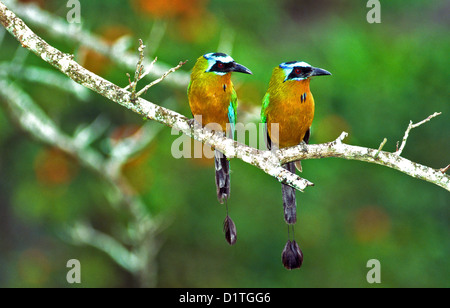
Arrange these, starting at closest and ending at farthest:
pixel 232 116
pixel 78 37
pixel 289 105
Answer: pixel 289 105, pixel 232 116, pixel 78 37

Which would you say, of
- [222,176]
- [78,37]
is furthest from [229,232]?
[78,37]

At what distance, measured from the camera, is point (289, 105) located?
15.4 feet

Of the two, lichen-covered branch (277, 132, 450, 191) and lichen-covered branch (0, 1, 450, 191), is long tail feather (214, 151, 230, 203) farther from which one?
lichen-covered branch (277, 132, 450, 191)

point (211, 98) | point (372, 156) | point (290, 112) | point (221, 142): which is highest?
point (211, 98)

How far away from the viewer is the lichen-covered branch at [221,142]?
13.3 feet

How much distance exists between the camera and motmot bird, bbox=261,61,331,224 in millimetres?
4576

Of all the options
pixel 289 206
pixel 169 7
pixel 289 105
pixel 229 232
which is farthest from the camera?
pixel 169 7

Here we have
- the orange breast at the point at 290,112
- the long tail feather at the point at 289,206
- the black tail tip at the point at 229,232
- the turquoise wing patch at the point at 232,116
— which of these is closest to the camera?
the black tail tip at the point at 229,232

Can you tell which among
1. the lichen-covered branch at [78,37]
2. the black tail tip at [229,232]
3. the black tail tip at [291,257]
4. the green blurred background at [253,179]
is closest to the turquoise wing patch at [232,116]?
the black tail tip at [229,232]

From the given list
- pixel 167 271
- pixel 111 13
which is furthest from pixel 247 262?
pixel 111 13

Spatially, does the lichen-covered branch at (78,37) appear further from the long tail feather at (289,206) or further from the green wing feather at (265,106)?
the long tail feather at (289,206)

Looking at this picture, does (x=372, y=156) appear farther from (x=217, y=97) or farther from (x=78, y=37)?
(x=78, y=37)

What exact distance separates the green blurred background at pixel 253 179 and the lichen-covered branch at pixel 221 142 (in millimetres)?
3740

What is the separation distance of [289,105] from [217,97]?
53 centimetres
